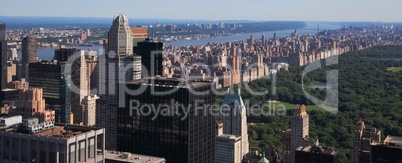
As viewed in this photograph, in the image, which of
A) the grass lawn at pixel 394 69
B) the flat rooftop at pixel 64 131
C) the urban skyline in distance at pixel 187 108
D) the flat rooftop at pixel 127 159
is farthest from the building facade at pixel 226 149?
the grass lawn at pixel 394 69

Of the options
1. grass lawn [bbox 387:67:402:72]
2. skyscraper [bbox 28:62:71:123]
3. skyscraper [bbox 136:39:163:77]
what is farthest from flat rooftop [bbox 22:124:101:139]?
grass lawn [bbox 387:67:402:72]

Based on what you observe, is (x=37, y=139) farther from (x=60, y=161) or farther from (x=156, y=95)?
(x=156, y=95)

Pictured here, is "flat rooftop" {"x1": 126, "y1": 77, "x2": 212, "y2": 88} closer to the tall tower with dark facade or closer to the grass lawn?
the tall tower with dark facade

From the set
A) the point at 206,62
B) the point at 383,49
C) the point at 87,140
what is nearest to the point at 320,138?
the point at 87,140

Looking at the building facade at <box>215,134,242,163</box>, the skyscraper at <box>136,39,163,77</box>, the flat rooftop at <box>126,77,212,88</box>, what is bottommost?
the building facade at <box>215,134,242,163</box>

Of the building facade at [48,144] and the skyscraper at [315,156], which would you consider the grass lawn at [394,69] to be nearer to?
the skyscraper at [315,156]

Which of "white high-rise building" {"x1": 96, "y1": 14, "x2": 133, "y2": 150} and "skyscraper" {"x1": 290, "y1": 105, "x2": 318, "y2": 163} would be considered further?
"skyscraper" {"x1": 290, "y1": 105, "x2": 318, "y2": 163}
